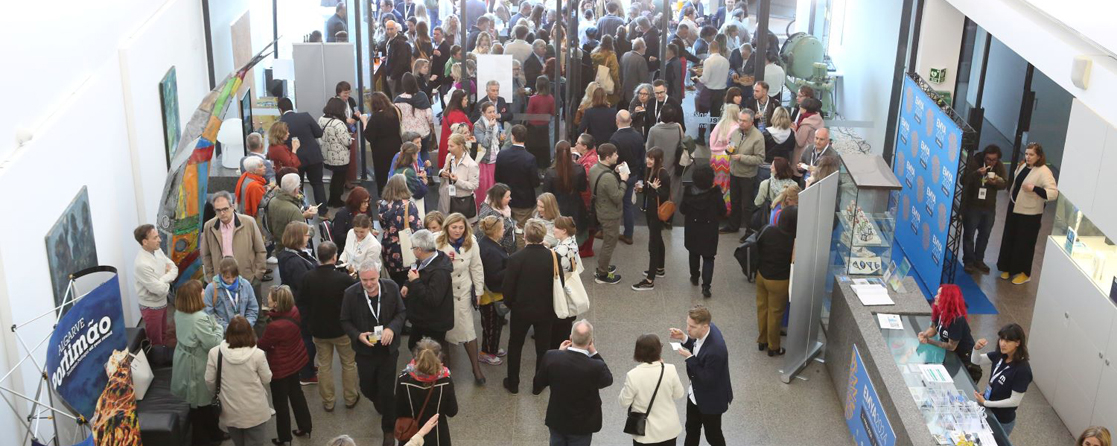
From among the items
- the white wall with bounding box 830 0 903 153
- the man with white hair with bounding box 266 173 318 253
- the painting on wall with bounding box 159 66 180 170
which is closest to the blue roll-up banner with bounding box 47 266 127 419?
the man with white hair with bounding box 266 173 318 253

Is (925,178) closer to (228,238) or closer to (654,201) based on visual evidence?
(654,201)

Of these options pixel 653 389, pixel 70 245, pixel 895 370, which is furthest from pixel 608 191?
pixel 70 245

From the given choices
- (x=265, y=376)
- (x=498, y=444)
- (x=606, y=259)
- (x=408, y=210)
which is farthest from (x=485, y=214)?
A: (x=265, y=376)

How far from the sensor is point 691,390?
6.70m

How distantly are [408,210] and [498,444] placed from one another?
2100 millimetres

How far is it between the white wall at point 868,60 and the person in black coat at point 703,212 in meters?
3.86

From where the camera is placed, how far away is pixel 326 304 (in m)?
7.15

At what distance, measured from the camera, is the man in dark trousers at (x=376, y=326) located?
22.5ft

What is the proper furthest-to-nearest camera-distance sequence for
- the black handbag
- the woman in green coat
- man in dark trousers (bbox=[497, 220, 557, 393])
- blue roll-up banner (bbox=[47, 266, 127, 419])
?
man in dark trousers (bbox=[497, 220, 557, 393]), the woman in green coat, the black handbag, blue roll-up banner (bbox=[47, 266, 127, 419])

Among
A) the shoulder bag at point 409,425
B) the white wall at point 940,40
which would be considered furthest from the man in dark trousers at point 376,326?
the white wall at point 940,40

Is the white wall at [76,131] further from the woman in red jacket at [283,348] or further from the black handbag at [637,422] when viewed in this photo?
the black handbag at [637,422]

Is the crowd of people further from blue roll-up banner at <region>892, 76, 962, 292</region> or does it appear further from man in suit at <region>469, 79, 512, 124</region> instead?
blue roll-up banner at <region>892, 76, 962, 292</region>

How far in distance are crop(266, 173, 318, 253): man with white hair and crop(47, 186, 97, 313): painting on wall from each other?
154 centimetres

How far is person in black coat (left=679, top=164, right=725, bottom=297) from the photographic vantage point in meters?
9.01
